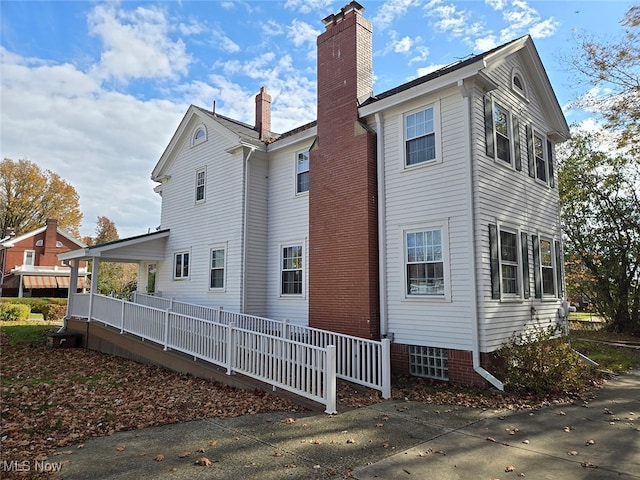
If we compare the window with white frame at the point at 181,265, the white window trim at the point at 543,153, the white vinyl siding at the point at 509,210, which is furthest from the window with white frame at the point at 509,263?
the window with white frame at the point at 181,265

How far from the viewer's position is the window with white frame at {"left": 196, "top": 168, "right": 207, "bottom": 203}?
15899 mm

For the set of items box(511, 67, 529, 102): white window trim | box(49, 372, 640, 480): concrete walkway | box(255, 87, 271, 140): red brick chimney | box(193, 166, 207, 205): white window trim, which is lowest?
box(49, 372, 640, 480): concrete walkway

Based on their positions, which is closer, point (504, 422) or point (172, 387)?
point (504, 422)

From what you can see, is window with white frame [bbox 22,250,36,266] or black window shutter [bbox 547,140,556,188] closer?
black window shutter [bbox 547,140,556,188]

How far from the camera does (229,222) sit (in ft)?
47.1

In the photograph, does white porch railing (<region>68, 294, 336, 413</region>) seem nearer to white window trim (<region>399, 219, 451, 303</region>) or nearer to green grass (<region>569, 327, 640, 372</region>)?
white window trim (<region>399, 219, 451, 303</region>)

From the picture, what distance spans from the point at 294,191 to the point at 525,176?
6896mm

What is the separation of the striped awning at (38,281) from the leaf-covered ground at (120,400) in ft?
105

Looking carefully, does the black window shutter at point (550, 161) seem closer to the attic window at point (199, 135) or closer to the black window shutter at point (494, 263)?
the black window shutter at point (494, 263)

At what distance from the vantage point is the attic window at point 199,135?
52.9ft

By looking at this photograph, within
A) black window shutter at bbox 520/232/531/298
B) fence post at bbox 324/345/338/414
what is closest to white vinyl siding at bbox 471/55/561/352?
black window shutter at bbox 520/232/531/298

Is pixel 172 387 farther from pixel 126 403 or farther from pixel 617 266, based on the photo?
pixel 617 266

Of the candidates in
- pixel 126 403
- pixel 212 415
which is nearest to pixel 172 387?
pixel 126 403

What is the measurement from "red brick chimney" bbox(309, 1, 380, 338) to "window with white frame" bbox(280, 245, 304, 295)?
1.23m
